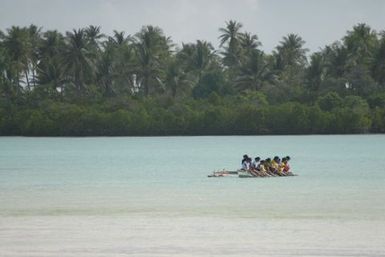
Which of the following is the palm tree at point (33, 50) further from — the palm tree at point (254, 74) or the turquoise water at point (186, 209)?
the turquoise water at point (186, 209)

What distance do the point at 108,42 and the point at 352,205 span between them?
253 ft

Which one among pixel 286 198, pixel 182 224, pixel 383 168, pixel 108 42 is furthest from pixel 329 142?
pixel 182 224

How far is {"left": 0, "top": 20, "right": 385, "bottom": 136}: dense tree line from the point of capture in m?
91.2

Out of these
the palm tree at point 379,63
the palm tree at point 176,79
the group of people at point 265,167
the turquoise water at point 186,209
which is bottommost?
the turquoise water at point 186,209

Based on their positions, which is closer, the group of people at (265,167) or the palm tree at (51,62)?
the group of people at (265,167)

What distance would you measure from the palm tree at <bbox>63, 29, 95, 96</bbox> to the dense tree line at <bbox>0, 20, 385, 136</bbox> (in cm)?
9

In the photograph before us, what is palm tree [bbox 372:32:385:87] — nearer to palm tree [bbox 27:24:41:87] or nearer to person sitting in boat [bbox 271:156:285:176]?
palm tree [bbox 27:24:41:87]

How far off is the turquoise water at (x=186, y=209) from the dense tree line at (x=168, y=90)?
3170 cm

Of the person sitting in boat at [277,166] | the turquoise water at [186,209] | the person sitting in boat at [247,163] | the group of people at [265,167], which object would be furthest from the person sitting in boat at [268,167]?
the person sitting in boat at [247,163]

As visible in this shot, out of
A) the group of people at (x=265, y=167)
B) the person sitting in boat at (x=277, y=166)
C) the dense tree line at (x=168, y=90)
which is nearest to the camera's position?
the group of people at (x=265, y=167)

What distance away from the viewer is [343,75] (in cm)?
9550

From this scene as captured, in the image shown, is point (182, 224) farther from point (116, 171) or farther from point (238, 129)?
point (238, 129)

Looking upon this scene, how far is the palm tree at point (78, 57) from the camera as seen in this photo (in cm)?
9419

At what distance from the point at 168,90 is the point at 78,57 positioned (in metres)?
9.97
